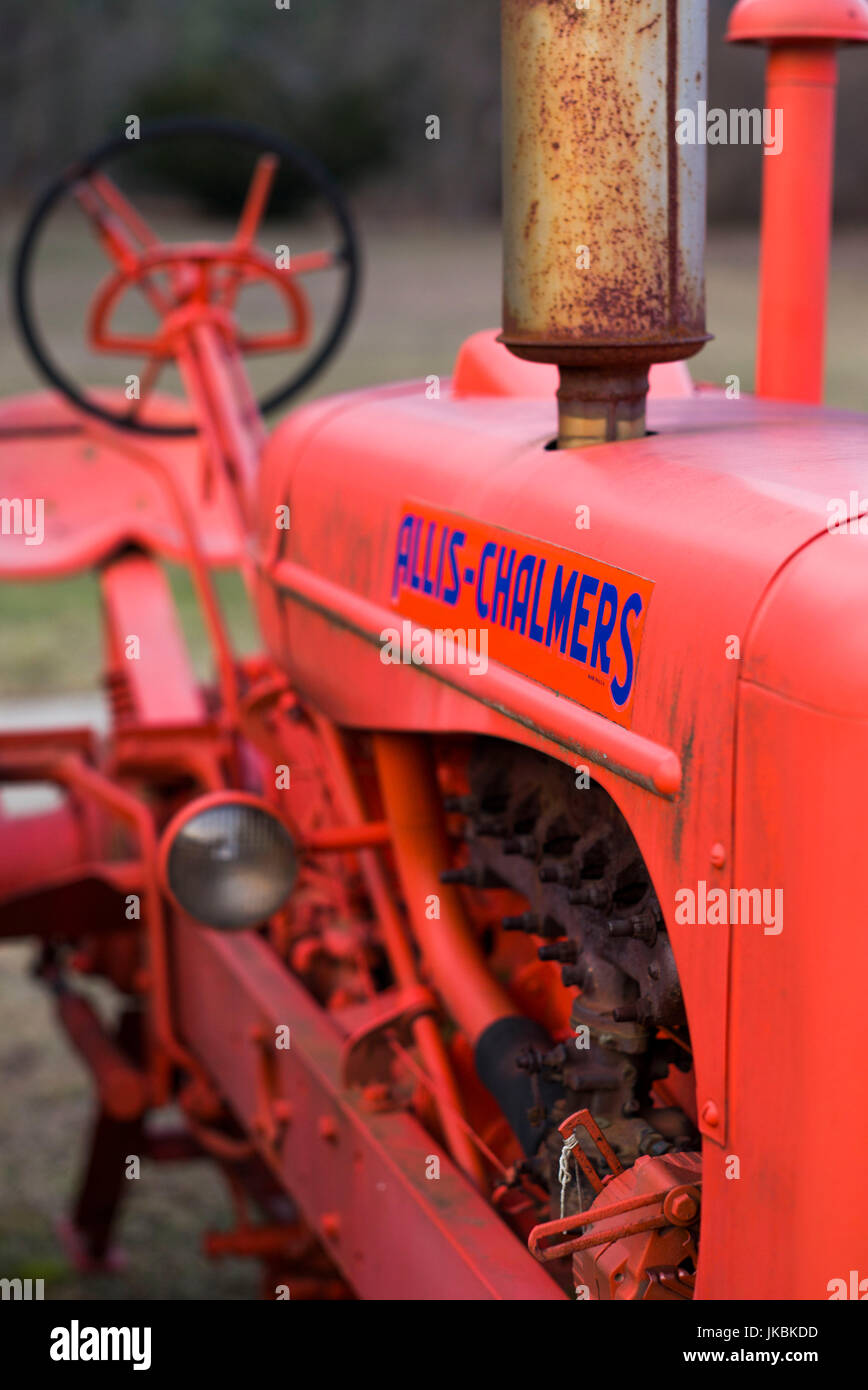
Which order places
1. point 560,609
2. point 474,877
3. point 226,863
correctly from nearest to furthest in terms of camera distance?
point 560,609 < point 474,877 < point 226,863

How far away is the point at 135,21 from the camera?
14.7 m

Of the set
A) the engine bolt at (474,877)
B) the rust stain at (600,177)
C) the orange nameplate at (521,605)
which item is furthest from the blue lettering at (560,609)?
the engine bolt at (474,877)

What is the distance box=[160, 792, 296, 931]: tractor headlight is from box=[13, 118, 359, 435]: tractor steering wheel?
1.28 meters

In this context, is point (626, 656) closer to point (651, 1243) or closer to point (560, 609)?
point (560, 609)

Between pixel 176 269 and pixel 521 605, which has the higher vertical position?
pixel 176 269

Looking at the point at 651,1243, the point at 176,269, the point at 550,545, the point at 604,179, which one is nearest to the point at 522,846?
the point at 550,545

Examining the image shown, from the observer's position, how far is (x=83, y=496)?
11.4ft

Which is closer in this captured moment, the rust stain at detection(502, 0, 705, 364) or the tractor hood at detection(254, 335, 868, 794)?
the tractor hood at detection(254, 335, 868, 794)

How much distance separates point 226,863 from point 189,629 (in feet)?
23.9

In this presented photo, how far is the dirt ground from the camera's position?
3.34 m

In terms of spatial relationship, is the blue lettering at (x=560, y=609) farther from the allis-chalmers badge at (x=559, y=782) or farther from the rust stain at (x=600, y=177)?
the rust stain at (x=600, y=177)

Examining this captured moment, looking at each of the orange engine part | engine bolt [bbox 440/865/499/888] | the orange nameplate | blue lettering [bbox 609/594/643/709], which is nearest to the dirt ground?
the orange nameplate

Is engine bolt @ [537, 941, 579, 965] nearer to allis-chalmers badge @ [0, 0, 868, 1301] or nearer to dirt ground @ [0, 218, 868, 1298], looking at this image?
allis-chalmers badge @ [0, 0, 868, 1301]
